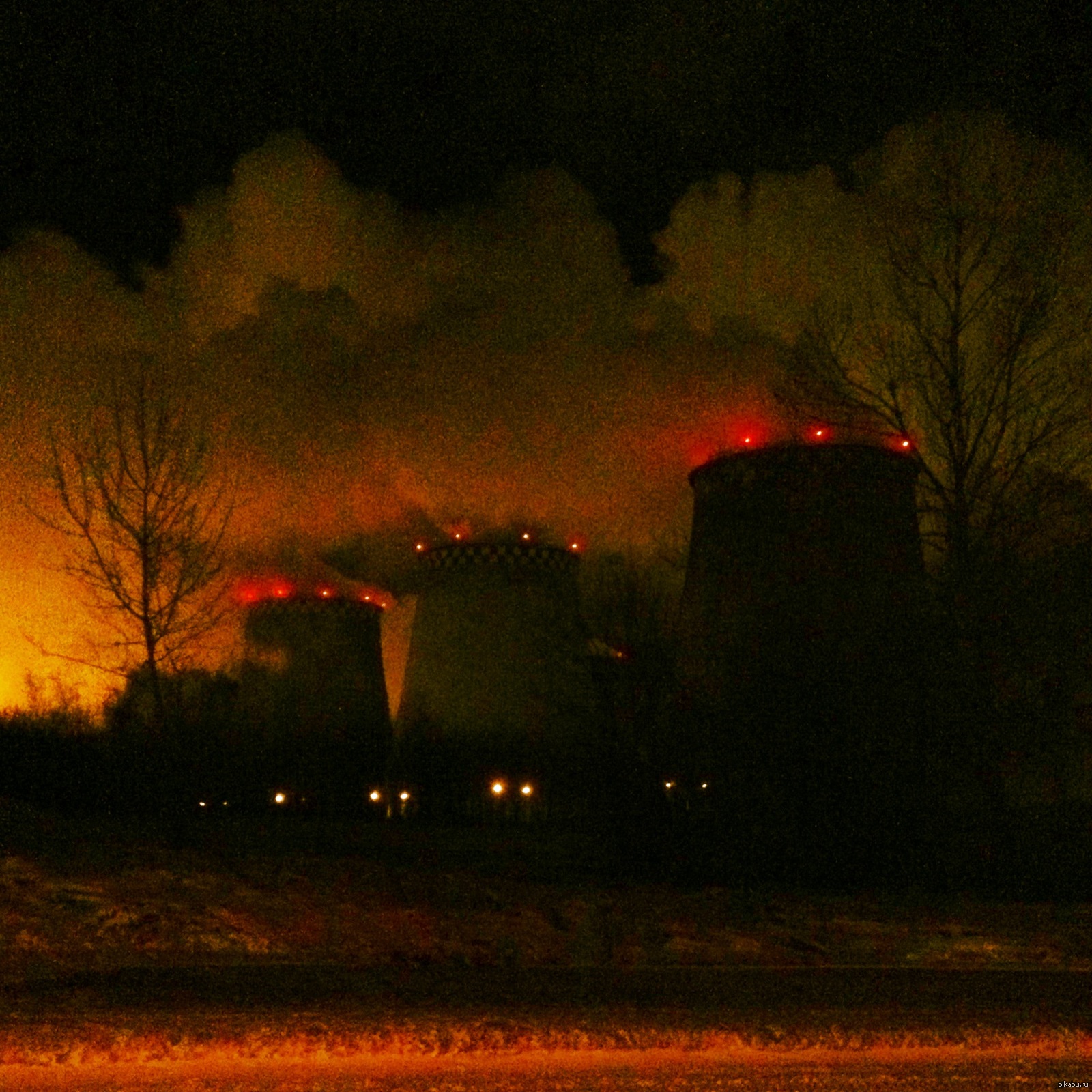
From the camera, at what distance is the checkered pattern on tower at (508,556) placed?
1470 cm

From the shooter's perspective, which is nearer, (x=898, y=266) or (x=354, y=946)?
(x=354, y=946)

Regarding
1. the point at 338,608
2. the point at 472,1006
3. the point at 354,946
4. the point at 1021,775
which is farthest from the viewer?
the point at 338,608

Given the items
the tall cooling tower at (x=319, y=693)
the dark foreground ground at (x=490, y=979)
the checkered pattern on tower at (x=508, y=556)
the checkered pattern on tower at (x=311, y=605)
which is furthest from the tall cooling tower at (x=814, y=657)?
the tall cooling tower at (x=319, y=693)

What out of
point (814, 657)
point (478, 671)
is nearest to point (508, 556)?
point (478, 671)

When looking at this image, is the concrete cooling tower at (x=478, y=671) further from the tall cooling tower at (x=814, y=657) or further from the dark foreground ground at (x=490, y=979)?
the dark foreground ground at (x=490, y=979)

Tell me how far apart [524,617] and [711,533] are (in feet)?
13.4

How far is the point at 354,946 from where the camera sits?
5.12m

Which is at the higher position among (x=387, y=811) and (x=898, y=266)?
(x=898, y=266)

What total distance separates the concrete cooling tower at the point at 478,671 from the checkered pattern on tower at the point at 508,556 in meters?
0.01

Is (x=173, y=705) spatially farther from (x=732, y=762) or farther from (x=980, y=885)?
(x=980, y=885)

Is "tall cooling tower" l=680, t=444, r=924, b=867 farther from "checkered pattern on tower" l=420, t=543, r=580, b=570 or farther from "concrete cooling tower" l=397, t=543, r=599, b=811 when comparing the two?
"checkered pattern on tower" l=420, t=543, r=580, b=570

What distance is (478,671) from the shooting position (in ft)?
48.5

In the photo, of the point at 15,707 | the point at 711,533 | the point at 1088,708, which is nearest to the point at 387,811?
the point at 15,707

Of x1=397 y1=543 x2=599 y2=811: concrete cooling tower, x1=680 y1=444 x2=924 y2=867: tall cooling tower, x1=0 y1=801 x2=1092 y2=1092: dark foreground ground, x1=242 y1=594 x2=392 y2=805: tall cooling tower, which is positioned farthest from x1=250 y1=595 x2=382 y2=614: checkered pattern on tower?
x1=0 y1=801 x2=1092 y2=1092: dark foreground ground
